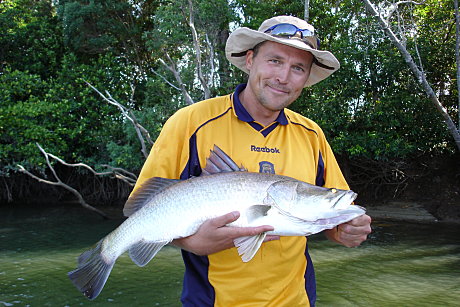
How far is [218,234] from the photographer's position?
6.73 ft

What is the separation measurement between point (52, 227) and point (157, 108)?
212 inches

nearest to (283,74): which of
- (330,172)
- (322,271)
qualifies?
(330,172)

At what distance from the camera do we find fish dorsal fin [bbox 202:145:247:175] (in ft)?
7.35

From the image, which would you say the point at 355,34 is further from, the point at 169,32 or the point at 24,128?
the point at 24,128

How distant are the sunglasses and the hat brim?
5cm

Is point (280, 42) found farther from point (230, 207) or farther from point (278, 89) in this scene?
point (230, 207)

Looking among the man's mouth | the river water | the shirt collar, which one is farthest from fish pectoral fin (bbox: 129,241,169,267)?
the river water

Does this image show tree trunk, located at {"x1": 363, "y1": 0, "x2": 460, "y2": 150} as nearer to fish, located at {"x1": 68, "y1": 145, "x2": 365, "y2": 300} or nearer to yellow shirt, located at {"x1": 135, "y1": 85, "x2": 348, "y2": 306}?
yellow shirt, located at {"x1": 135, "y1": 85, "x2": 348, "y2": 306}

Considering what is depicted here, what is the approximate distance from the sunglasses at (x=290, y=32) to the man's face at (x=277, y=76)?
2.5 inches

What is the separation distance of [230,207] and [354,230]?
0.72 meters

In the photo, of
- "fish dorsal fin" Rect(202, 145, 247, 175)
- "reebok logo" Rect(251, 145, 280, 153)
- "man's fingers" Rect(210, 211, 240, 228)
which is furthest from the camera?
"reebok logo" Rect(251, 145, 280, 153)

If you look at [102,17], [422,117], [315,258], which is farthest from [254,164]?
Answer: [102,17]

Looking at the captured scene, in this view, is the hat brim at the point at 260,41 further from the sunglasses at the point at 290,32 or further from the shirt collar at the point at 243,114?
the shirt collar at the point at 243,114

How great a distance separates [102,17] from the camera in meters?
17.9
